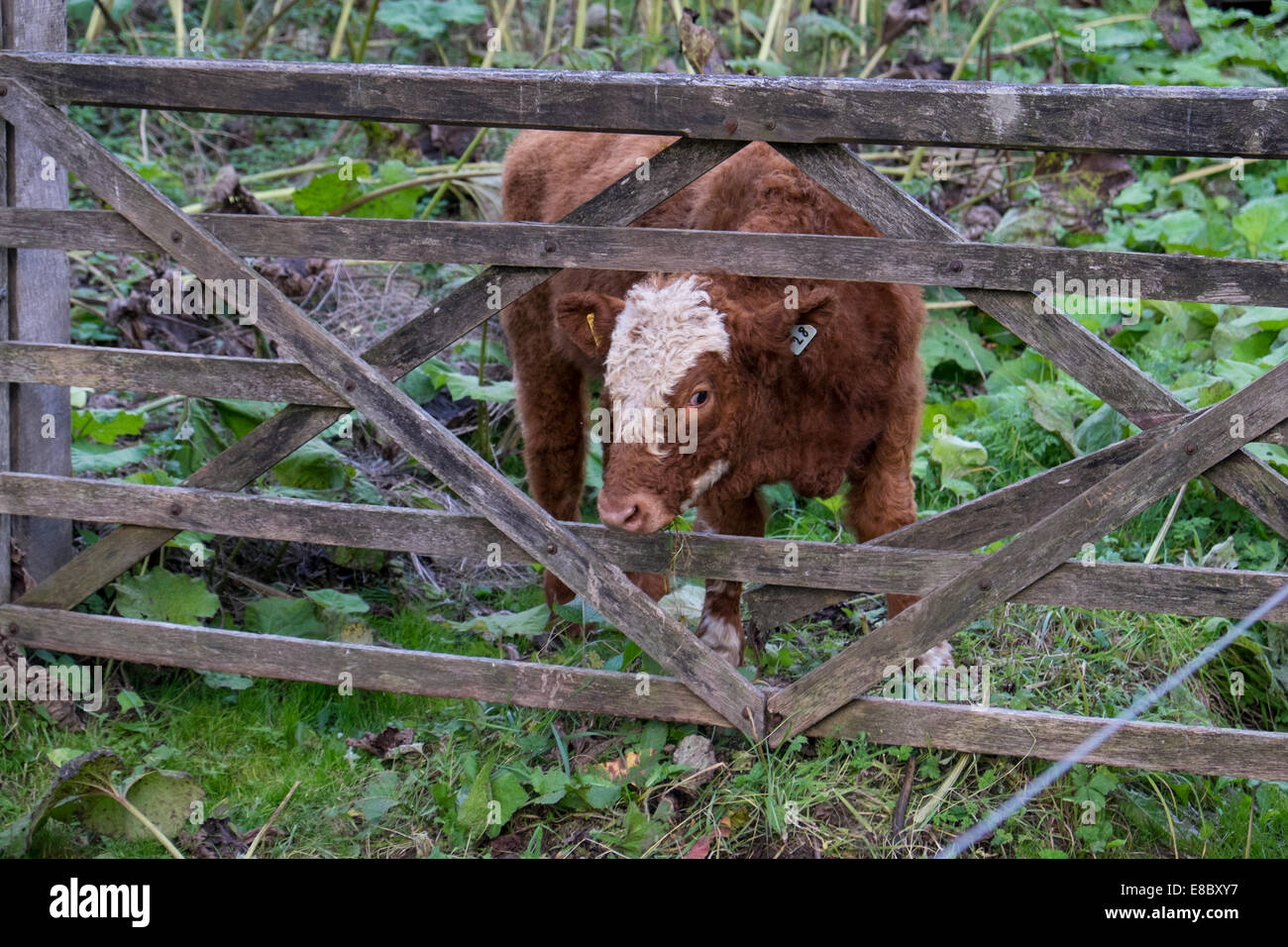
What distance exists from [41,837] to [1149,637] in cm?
395

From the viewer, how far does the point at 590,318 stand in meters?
3.74

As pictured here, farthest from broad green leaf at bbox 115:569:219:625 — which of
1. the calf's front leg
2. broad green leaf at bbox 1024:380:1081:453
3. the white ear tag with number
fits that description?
broad green leaf at bbox 1024:380:1081:453

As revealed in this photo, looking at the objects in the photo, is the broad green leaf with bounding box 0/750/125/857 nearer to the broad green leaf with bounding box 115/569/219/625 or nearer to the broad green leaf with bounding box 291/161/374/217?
the broad green leaf with bounding box 115/569/219/625

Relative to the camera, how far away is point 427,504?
Result: 562cm

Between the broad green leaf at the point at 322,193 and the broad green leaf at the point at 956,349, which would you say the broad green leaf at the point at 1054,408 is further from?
the broad green leaf at the point at 322,193

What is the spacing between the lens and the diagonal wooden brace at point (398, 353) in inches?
129

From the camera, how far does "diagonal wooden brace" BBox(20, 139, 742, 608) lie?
327cm

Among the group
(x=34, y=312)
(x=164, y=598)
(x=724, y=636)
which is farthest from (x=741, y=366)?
(x=34, y=312)

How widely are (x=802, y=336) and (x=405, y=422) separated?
1276 millimetres

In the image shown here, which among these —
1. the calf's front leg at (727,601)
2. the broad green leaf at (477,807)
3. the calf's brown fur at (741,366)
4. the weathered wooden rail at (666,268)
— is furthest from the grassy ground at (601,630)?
the calf's brown fur at (741,366)

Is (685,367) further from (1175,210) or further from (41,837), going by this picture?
(1175,210)

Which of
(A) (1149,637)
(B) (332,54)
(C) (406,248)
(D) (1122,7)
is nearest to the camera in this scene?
(C) (406,248)

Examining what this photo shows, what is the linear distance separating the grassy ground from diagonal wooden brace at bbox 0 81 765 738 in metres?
0.32

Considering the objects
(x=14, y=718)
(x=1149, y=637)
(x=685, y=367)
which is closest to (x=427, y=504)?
(x=14, y=718)
